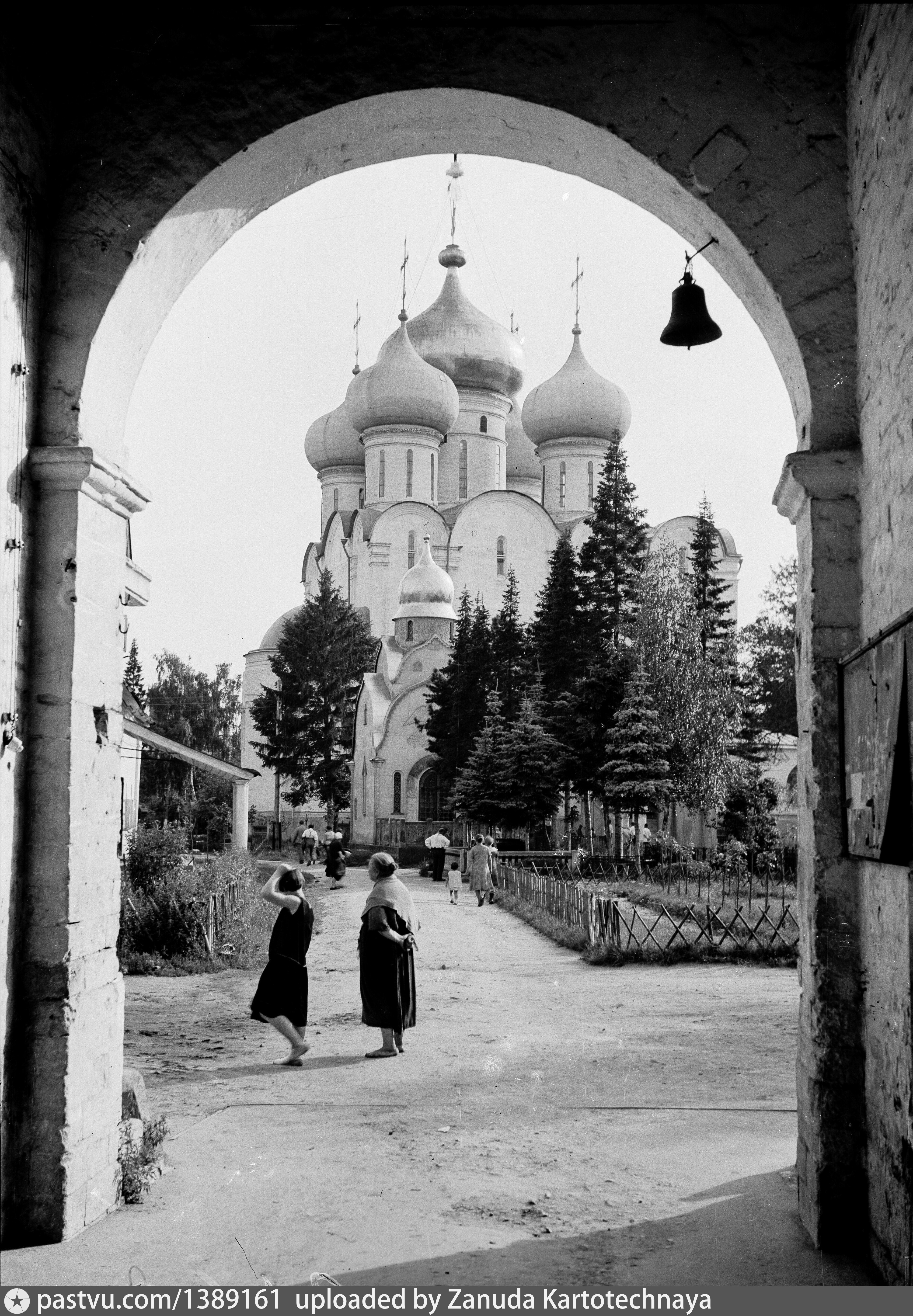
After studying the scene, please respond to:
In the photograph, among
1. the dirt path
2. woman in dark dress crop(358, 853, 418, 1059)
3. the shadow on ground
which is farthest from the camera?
woman in dark dress crop(358, 853, 418, 1059)

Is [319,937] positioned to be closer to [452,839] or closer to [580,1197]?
[580,1197]

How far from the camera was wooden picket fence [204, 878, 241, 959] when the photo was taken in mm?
14461

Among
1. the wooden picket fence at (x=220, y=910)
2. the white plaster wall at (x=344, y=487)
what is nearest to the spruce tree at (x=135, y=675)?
the white plaster wall at (x=344, y=487)

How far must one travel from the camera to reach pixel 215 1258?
16.0 feet

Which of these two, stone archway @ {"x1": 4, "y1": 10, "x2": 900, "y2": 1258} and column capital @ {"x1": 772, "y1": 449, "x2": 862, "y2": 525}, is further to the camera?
column capital @ {"x1": 772, "y1": 449, "x2": 862, "y2": 525}

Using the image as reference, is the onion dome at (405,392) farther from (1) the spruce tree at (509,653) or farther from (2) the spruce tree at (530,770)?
(2) the spruce tree at (530,770)

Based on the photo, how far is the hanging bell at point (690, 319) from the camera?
6.92 m

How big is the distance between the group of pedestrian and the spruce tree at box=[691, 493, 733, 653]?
29.3 metres

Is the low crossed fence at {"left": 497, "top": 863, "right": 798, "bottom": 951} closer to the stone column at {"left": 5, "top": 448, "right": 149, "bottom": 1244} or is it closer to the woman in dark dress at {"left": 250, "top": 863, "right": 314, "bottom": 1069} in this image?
the woman in dark dress at {"left": 250, "top": 863, "right": 314, "bottom": 1069}

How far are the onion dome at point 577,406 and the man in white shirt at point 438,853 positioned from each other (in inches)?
1110

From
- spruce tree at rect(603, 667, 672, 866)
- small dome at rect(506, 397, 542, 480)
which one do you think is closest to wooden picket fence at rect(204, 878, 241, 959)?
spruce tree at rect(603, 667, 672, 866)

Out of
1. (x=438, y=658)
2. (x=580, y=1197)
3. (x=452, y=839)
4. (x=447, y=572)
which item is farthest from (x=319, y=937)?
(x=447, y=572)

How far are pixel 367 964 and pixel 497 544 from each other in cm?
4630

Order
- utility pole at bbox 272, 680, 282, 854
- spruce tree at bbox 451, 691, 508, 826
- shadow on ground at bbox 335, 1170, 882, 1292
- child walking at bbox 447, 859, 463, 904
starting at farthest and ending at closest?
utility pole at bbox 272, 680, 282, 854, spruce tree at bbox 451, 691, 508, 826, child walking at bbox 447, 859, 463, 904, shadow on ground at bbox 335, 1170, 882, 1292
